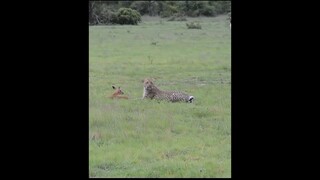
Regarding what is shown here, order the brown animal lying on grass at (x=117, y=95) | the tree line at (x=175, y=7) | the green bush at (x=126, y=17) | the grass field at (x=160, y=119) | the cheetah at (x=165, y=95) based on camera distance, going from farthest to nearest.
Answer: the tree line at (x=175, y=7)
the green bush at (x=126, y=17)
the brown animal lying on grass at (x=117, y=95)
the cheetah at (x=165, y=95)
the grass field at (x=160, y=119)

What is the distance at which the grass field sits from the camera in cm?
666

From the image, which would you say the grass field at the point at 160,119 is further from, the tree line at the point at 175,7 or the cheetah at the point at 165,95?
the tree line at the point at 175,7

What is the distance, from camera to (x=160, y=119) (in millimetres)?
8867

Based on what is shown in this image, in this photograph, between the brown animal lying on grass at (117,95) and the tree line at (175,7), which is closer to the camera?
the brown animal lying on grass at (117,95)

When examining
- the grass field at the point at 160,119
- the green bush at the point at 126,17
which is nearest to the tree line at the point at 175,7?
the green bush at the point at 126,17

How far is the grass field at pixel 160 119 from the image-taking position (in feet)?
21.9

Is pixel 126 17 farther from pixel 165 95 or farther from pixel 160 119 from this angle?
pixel 160 119

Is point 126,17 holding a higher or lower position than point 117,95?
higher

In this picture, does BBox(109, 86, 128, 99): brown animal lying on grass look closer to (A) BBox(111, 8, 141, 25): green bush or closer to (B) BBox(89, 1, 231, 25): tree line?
(A) BBox(111, 8, 141, 25): green bush

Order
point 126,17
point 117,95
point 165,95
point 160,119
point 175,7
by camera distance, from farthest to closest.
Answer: point 175,7 → point 126,17 → point 117,95 → point 165,95 → point 160,119

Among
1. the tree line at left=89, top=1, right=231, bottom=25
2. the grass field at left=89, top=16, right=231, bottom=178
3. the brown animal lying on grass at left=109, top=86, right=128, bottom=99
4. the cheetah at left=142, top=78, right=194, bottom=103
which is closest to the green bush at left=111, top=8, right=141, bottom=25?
the tree line at left=89, top=1, right=231, bottom=25

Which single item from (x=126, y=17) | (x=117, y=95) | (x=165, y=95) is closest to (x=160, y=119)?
(x=165, y=95)
